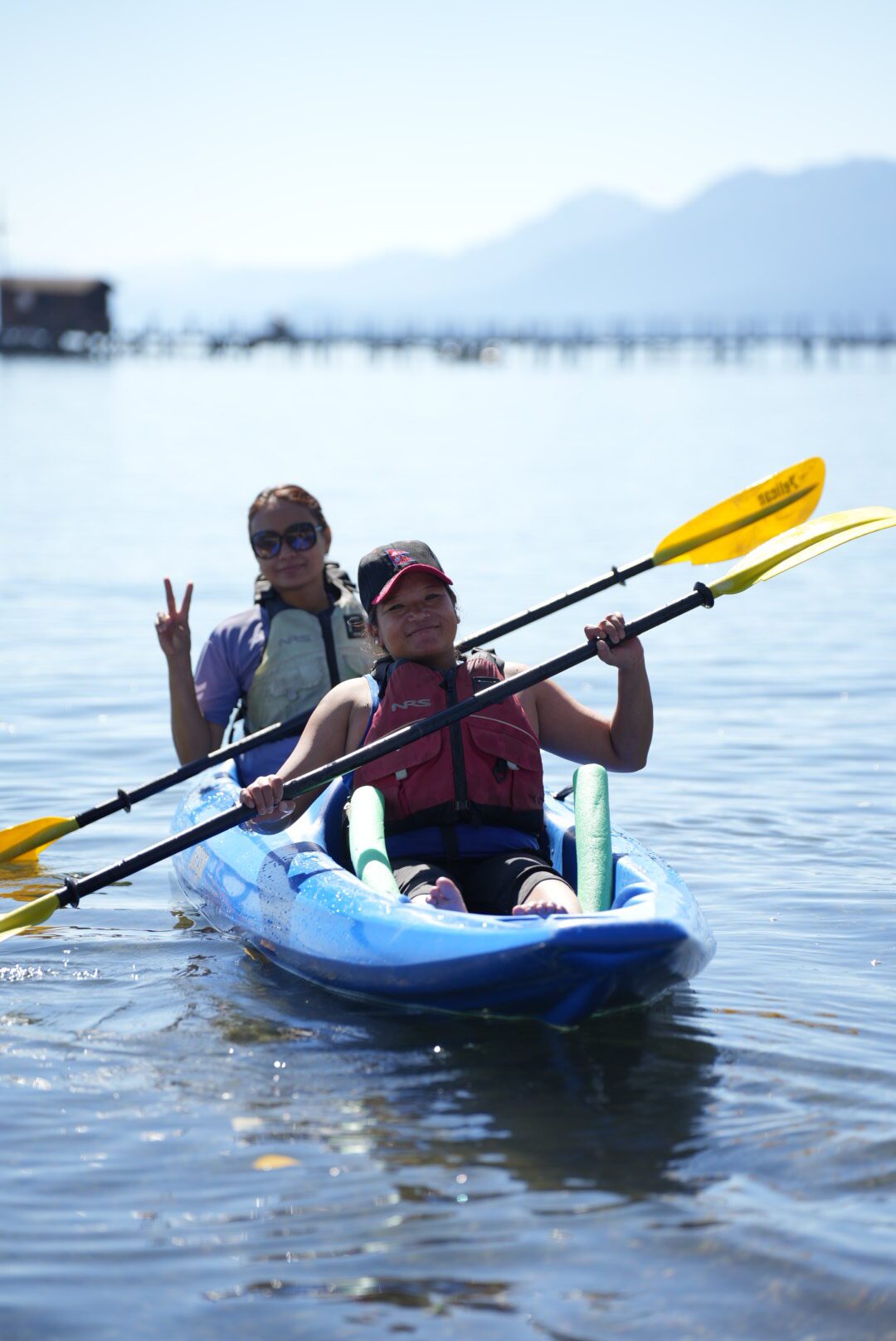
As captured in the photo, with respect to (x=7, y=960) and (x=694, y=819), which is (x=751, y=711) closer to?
(x=694, y=819)

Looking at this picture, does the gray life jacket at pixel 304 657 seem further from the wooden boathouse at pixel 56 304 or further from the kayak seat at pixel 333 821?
the wooden boathouse at pixel 56 304

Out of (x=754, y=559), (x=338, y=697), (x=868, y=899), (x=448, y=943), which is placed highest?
(x=754, y=559)

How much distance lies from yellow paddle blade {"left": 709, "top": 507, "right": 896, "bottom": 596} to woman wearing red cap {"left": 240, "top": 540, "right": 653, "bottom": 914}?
91cm

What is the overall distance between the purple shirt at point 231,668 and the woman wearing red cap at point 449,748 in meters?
1.39

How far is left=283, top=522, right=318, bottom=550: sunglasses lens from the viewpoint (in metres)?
5.78

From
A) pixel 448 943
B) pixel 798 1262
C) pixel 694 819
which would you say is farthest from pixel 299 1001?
pixel 694 819

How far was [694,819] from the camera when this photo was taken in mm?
6766

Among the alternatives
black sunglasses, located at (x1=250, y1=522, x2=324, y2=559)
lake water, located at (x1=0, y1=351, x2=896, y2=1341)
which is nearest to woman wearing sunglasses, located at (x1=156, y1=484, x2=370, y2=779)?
black sunglasses, located at (x1=250, y1=522, x2=324, y2=559)

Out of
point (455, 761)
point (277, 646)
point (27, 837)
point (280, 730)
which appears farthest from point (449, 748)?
point (27, 837)

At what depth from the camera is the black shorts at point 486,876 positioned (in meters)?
4.21

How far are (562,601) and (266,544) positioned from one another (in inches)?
45.6

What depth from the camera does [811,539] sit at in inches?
209

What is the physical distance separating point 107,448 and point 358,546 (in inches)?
623

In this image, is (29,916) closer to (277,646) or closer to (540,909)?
(277,646)
